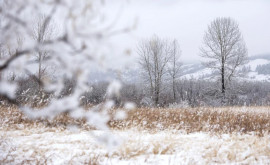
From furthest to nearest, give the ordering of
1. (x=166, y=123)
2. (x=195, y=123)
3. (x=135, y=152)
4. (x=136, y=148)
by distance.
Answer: (x=166, y=123) < (x=195, y=123) < (x=136, y=148) < (x=135, y=152)

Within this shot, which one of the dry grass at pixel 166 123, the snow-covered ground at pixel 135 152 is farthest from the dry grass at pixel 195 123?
the snow-covered ground at pixel 135 152

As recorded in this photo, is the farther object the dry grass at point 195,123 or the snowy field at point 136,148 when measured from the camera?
the dry grass at point 195,123

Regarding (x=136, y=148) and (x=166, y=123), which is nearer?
(x=136, y=148)

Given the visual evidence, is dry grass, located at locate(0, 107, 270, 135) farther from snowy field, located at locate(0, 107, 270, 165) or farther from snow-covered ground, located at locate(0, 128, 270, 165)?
snow-covered ground, located at locate(0, 128, 270, 165)

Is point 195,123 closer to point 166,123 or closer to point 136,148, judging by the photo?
point 166,123

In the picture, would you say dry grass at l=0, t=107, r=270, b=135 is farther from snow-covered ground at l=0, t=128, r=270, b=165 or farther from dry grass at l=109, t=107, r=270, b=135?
snow-covered ground at l=0, t=128, r=270, b=165

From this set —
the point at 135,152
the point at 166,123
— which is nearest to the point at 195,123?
the point at 166,123

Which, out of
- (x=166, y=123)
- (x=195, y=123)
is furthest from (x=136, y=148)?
→ (x=195, y=123)

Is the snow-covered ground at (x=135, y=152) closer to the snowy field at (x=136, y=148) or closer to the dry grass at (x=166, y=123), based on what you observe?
the snowy field at (x=136, y=148)

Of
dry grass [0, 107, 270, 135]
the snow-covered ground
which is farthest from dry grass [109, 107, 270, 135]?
the snow-covered ground

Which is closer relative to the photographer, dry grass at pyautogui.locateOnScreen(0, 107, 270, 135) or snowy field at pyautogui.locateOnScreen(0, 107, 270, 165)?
snowy field at pyautogui.locateOnScreen(0, 107, 270, 165)

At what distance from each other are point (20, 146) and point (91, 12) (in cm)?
382

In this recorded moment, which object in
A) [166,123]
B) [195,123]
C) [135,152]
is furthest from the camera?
[166,123]

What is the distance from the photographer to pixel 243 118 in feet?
24.7
